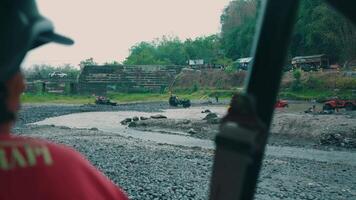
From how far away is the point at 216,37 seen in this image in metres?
98.3

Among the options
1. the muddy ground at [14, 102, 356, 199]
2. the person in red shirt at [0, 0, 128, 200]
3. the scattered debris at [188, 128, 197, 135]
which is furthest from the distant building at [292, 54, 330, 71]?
the person in red shirt at [0, 0, 128, 200]

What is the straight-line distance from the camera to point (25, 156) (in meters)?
0.93

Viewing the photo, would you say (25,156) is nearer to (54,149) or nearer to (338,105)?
(54,149)

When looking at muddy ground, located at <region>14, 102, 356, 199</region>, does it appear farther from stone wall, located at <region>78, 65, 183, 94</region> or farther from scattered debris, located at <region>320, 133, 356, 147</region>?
stone wall, located at <region>78, 65, 183, 94</region>

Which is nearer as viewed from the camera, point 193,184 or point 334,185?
point 193,184

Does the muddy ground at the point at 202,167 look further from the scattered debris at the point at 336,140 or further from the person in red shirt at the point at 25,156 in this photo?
the person in red shirt at the point at 25,156

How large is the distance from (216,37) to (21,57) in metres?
98.6

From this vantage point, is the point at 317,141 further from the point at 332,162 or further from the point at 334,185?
the point at 334,185

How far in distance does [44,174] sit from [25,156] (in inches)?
2.3

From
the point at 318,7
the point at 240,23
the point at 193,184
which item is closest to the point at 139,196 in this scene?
the point at 193,184

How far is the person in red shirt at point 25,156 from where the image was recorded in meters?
0.89

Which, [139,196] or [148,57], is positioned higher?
[148,57]

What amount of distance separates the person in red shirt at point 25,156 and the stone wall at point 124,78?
245 feet

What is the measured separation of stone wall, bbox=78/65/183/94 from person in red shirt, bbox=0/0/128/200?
245 ft
